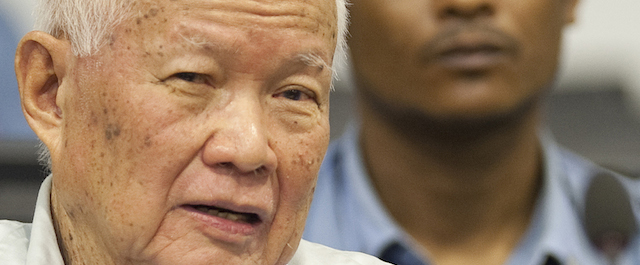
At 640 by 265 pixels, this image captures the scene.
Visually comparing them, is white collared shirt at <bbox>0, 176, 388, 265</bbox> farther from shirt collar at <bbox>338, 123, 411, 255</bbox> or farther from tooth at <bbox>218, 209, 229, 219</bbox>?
shirt collar at <bbox>338, 123, 411, 255</bbox>

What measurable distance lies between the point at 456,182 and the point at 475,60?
0.43 meters

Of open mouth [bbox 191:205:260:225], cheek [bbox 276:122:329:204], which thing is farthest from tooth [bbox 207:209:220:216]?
cheek [bbox 276:122:329:204]

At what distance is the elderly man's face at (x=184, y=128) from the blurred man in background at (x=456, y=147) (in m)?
0.91

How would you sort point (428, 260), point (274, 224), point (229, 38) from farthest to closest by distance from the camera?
point (428, 260), point (274, 224), point (229, 38)

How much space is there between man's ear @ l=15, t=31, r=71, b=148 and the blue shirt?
4.02 feet

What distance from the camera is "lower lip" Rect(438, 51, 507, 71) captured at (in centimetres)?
206

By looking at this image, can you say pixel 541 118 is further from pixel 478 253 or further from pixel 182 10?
pixel 182 10

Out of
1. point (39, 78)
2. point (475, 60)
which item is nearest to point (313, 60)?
→ point (39, 78)

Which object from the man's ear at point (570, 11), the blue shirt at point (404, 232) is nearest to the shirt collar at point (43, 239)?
the blue shirt at point (404, 232)

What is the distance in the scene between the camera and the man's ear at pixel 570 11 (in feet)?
7.60

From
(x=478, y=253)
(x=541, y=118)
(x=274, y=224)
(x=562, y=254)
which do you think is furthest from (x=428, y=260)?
(x=274, y=224)

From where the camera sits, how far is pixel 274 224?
1.30 m

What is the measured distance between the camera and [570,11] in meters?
2.37

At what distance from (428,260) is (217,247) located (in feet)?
4.07
